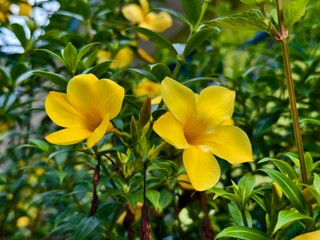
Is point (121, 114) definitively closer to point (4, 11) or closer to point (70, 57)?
point (70, 57)

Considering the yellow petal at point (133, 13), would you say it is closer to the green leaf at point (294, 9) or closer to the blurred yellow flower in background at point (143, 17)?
the blurred yellow flower in background at point (143, 17)

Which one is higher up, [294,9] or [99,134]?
[294,9]

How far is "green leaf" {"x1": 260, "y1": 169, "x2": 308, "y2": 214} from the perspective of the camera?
418 mm

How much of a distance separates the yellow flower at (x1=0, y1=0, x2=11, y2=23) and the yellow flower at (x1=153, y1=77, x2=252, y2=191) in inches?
26.6

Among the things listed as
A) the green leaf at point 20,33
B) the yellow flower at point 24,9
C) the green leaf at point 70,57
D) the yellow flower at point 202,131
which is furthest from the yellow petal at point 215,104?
the yellow flower at point 24,9

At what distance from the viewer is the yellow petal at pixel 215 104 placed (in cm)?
49

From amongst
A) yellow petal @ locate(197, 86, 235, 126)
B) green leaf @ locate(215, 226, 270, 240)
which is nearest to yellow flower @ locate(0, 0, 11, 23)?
yellow petal @ locate(197, 86, 235, 126)

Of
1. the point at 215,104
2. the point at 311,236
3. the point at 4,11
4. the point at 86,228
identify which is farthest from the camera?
the point at 4,11

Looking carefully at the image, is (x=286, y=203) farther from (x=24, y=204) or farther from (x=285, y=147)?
(x=24, y=204)

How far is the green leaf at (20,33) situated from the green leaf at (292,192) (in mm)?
576

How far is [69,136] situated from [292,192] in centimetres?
26

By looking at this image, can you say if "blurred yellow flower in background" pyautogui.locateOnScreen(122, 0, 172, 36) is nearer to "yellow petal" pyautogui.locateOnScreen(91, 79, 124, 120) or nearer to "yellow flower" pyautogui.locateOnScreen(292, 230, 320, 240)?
"yellow petal" pyautogui.locateOnScreen(91, 79, 124, 120)

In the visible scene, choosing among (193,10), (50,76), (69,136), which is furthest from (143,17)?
(69,136)

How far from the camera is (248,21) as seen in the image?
0.48m
